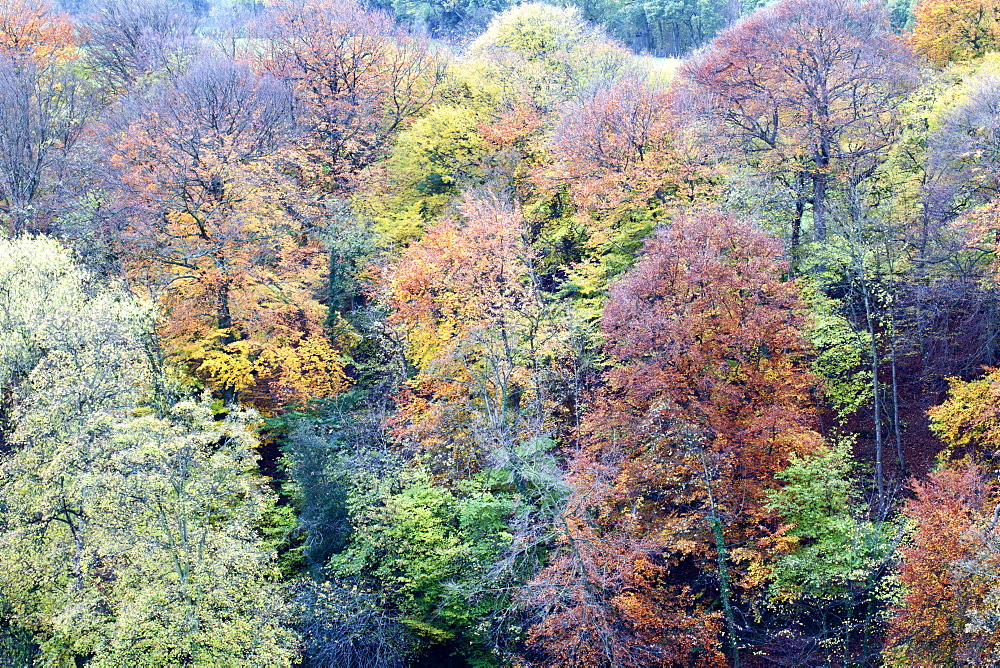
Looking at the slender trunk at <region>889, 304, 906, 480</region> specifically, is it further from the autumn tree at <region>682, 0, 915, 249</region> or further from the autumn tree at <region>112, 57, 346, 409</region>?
the autumn tree at <region>112, 57, 346, 409</region>

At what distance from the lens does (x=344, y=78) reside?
41094 millimetres

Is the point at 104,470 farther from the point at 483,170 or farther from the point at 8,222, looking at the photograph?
the point at 483,170

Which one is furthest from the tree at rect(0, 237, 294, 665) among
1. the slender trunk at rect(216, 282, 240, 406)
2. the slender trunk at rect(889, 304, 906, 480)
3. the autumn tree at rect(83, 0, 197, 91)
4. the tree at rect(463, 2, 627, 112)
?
the autumn tree at rect(83, 0, 197, 91)

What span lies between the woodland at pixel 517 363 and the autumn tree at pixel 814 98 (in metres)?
0.20

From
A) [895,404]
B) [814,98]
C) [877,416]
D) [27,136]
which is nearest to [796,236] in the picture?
[814,98]

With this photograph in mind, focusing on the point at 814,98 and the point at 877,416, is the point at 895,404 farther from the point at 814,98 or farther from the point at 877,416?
the point at 814,98

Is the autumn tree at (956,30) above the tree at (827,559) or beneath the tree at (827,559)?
above

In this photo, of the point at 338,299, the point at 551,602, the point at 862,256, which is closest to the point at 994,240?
the point at 862,256

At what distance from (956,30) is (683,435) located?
2891cm

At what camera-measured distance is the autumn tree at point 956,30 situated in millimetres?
38531

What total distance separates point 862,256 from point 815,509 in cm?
837

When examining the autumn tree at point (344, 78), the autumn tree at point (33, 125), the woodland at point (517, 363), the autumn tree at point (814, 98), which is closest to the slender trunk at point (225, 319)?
the woodland at point (517, 363)

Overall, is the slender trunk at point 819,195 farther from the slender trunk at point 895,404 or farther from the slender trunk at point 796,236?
the slender trunk at point 895,404

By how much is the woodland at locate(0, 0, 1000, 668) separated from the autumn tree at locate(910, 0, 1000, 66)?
0.58 feet
